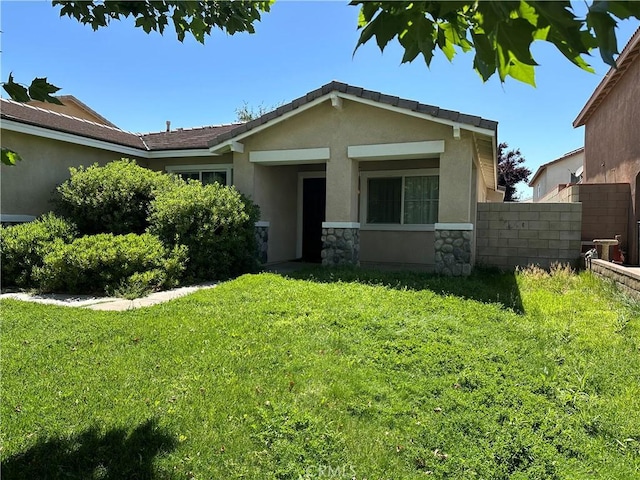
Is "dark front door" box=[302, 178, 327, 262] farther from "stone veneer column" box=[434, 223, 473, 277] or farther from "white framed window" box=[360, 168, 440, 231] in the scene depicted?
"stone veneer column" box=[434, 223, 473, 277]

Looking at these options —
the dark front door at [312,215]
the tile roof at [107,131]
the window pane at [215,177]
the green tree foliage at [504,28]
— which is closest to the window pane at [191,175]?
the window pane at [215,177]

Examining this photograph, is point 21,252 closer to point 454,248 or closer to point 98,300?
point 98,300

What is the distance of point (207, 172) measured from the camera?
12.9m

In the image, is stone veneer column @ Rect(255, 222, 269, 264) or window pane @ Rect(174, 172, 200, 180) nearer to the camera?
stone veneer column @ Rect(255, 222, 269, 264)

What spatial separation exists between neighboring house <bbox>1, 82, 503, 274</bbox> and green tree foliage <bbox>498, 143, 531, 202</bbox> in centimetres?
2599

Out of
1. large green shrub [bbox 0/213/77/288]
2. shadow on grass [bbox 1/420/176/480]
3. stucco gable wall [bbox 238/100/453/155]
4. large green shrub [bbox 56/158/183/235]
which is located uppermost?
stucco gable wall [bbox 238/100/453/155]

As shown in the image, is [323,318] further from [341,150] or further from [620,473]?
[341,150]

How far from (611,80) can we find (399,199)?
7727 millimetres

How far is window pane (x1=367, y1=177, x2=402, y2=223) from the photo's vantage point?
40.8ft

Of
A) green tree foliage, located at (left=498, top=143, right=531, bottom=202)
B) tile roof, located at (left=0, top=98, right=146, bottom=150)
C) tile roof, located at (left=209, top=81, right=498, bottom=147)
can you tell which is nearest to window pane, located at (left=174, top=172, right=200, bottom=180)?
tile roof, located at (left=0, top=98, right=146, bottom=150)

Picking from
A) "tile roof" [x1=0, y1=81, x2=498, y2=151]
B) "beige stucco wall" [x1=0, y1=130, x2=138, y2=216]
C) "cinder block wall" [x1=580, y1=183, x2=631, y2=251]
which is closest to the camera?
"tile roof" [x1=0, y1=81, x2=498, y2=151]

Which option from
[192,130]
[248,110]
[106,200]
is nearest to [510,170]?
[248,110]

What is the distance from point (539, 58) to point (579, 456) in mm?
3196

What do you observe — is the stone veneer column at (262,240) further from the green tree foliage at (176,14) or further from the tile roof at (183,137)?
the green tree foliage at (176,14)
